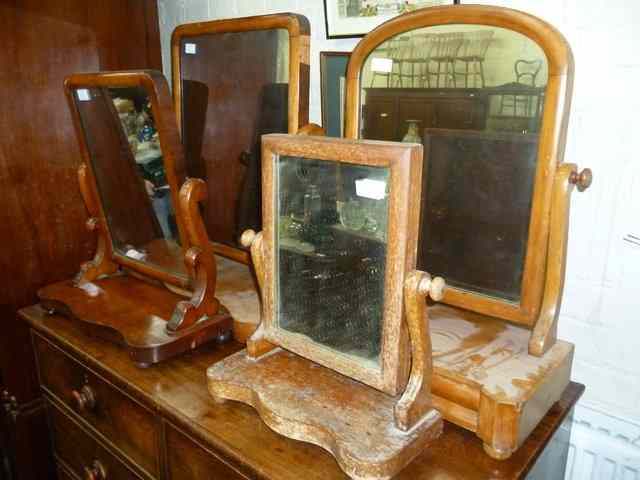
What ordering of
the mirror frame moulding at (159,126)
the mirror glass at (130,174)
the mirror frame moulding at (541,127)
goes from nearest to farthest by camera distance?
the mirror frame moulding at (541,127)
the mirror frame moulding at (159,126)
the mirror glass at (130,174)

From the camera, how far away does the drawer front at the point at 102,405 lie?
106cm

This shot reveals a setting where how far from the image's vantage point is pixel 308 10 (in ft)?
4.40

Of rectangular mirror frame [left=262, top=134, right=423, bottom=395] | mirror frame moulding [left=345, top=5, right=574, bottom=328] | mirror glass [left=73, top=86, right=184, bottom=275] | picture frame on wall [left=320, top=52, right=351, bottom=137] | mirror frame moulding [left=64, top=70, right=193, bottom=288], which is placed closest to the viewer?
rectangular mirror frame [left=262, top=134, right=423, bottom=395]

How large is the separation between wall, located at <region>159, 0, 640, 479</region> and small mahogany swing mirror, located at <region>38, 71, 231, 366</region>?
0.71 metres

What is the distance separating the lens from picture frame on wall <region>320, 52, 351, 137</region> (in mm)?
1277

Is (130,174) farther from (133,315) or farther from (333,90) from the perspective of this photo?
(333,90)

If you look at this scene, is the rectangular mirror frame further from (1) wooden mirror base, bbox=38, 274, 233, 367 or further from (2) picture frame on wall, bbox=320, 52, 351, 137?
(2) picture frame on wall, bbox=320, 52, 351, 137

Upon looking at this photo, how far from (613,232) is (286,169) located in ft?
1.98

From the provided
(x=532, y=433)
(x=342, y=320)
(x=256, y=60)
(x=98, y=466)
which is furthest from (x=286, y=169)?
(x=98, y=466)

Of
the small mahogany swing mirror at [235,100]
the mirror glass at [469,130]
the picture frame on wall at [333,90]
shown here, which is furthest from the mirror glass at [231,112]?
the mirror glass at [469,130]

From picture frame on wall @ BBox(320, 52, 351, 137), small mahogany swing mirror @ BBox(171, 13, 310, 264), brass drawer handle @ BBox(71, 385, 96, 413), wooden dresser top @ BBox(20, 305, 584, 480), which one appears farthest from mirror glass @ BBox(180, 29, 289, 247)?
brass drawer handle @ BBox(71, 385, 96, 413)

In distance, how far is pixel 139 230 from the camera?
51.8 inches

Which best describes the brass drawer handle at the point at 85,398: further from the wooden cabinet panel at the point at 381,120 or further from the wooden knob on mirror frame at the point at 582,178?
the wooden knob on mirror frame at the point at 582,178

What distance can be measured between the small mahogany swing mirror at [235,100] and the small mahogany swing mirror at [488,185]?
0.18 m
